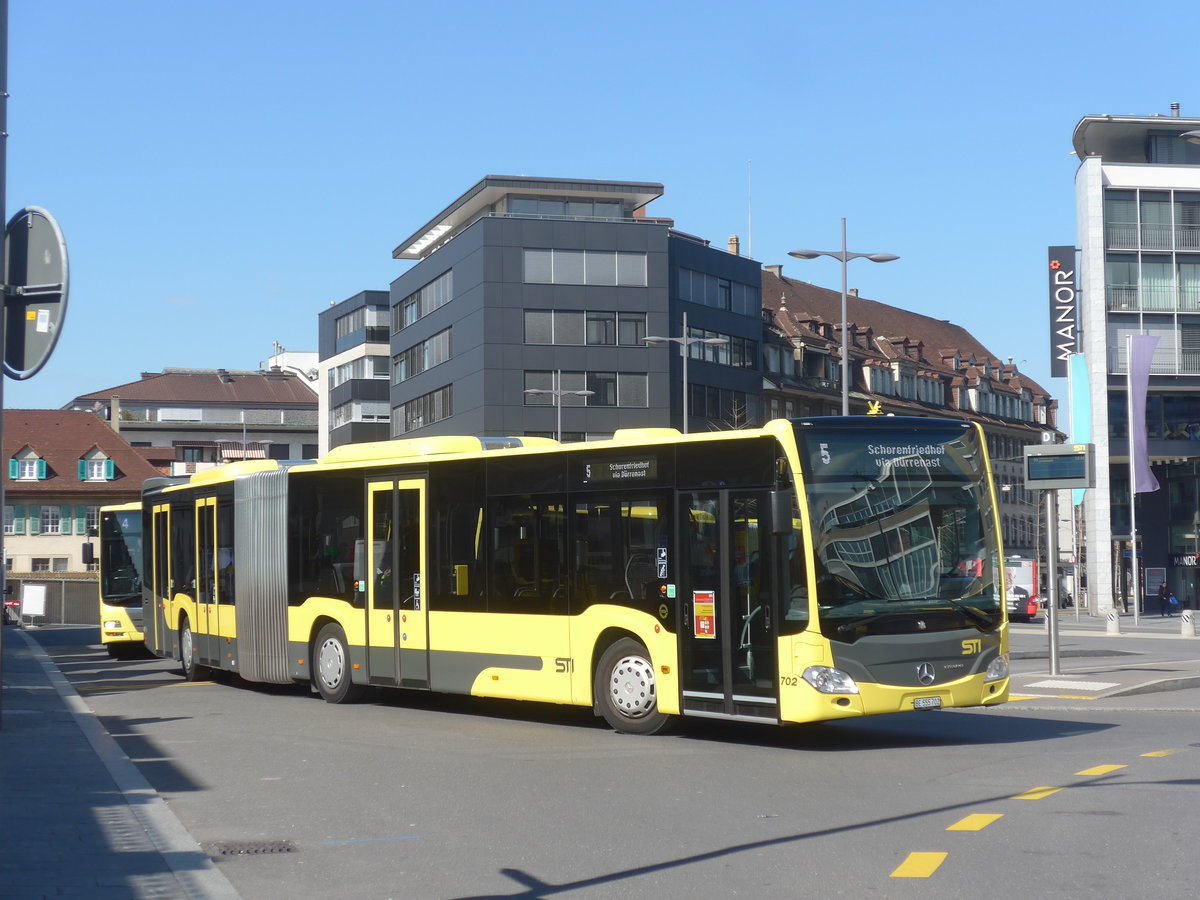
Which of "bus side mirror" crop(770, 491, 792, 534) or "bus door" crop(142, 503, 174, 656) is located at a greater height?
"bus side mirror" crop(770, 491, 792, 534)

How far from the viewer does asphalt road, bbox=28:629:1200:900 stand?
7973 mm

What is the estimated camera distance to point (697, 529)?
14.8m

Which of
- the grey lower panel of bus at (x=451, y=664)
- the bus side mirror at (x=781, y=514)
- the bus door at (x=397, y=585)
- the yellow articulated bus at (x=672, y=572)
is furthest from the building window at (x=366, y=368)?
the bus side mirror at (x=781, y=514)

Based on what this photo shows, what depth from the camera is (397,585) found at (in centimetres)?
1855

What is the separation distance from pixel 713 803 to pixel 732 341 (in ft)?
230

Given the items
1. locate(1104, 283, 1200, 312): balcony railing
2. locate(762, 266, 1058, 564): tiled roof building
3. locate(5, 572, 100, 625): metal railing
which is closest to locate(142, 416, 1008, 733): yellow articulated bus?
locate(5, 572, 100, 625): metal railing

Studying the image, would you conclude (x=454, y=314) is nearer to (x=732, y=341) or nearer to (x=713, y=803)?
(x=732, y=341)

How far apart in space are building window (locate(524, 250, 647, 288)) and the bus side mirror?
194 ft

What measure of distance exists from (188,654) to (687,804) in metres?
15.8

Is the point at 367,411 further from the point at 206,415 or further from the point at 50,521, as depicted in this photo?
the point at 206,415

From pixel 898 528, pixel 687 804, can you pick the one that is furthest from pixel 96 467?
pixel 687 804

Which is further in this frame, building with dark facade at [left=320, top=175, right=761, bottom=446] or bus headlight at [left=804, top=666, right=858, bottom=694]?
building with dark facade at [left=320, top=175, right=761, bottom=446]

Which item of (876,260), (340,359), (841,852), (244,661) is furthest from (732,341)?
(841,852)

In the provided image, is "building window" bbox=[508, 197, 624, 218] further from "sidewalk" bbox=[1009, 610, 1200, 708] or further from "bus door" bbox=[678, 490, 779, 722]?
"bus door" bbox=[678, 490, 779, 722]
